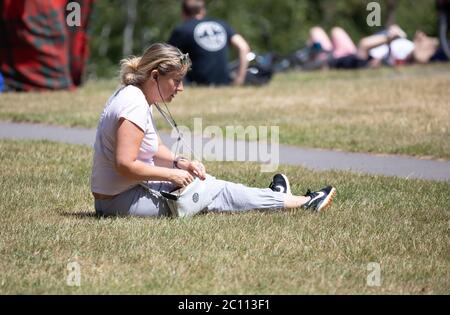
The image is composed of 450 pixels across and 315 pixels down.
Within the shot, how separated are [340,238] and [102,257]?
1664mm

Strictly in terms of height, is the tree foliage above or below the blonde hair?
below

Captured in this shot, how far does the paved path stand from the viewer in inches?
396

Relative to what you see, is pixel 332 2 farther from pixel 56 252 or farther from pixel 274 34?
pixel 56 252

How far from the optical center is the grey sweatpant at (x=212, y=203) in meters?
7.57

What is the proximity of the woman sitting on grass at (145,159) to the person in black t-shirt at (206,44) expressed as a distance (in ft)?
32.9

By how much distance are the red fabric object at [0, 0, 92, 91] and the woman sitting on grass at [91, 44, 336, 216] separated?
9.97 meters

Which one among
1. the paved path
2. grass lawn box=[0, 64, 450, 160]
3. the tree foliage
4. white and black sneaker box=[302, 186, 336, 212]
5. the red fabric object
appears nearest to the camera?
white and black sneaker box=[302, 186, 336, 212]

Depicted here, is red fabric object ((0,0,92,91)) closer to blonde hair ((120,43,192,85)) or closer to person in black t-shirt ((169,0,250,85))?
person in black t-shirt ((169,0,250,85))

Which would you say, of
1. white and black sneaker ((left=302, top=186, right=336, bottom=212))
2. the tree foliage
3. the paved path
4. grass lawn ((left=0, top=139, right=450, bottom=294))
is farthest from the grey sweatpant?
the tree foliage

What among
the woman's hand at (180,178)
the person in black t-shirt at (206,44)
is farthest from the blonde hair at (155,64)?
the person in black t-shirt at (206,44)

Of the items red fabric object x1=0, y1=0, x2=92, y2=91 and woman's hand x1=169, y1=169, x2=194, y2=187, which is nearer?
woman's hand x1=169, y1=169, x2=194, y2=187

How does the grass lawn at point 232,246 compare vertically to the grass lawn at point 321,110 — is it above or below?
above

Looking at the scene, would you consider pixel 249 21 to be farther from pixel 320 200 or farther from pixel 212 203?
pixel 212 203

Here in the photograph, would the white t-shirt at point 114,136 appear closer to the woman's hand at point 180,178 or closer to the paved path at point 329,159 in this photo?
the woman's hand at point 180,178
